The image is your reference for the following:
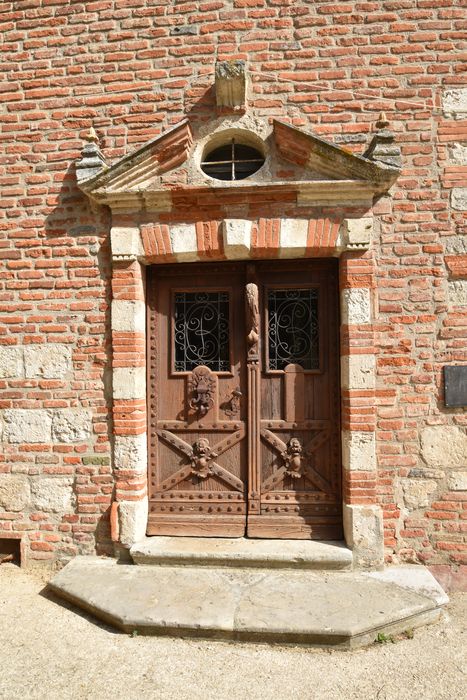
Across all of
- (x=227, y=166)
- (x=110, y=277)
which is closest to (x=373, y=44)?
(x=227, y=166)

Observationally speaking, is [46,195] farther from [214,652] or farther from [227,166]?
[214,652]

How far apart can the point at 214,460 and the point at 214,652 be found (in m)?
1.39

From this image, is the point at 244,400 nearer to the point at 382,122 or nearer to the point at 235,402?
the point at 235,402

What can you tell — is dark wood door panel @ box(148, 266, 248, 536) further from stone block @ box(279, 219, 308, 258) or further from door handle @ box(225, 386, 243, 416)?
stone block @ box(279, 219, 308, 258)

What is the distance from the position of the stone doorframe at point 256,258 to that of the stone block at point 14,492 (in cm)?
81

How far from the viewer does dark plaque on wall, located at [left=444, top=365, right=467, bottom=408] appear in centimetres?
343

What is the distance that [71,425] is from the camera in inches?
145

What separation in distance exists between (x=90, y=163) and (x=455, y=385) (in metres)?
3.35

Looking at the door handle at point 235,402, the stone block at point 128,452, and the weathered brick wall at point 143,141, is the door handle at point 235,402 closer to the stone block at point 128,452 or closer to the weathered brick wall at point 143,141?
the stone block at point 128,452

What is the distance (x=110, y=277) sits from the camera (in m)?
3.66

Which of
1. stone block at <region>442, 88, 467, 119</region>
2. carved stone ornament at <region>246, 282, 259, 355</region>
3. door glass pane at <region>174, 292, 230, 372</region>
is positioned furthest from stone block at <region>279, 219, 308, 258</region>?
stone block at <region>442, 88, 467, 119</region>

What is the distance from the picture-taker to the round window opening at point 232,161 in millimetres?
3682

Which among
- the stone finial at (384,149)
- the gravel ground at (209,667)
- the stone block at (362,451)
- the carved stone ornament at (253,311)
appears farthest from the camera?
the carved stone ornament at (253,311)

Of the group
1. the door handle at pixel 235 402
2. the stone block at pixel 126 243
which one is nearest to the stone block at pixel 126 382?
the door handle at pixel 235 402
